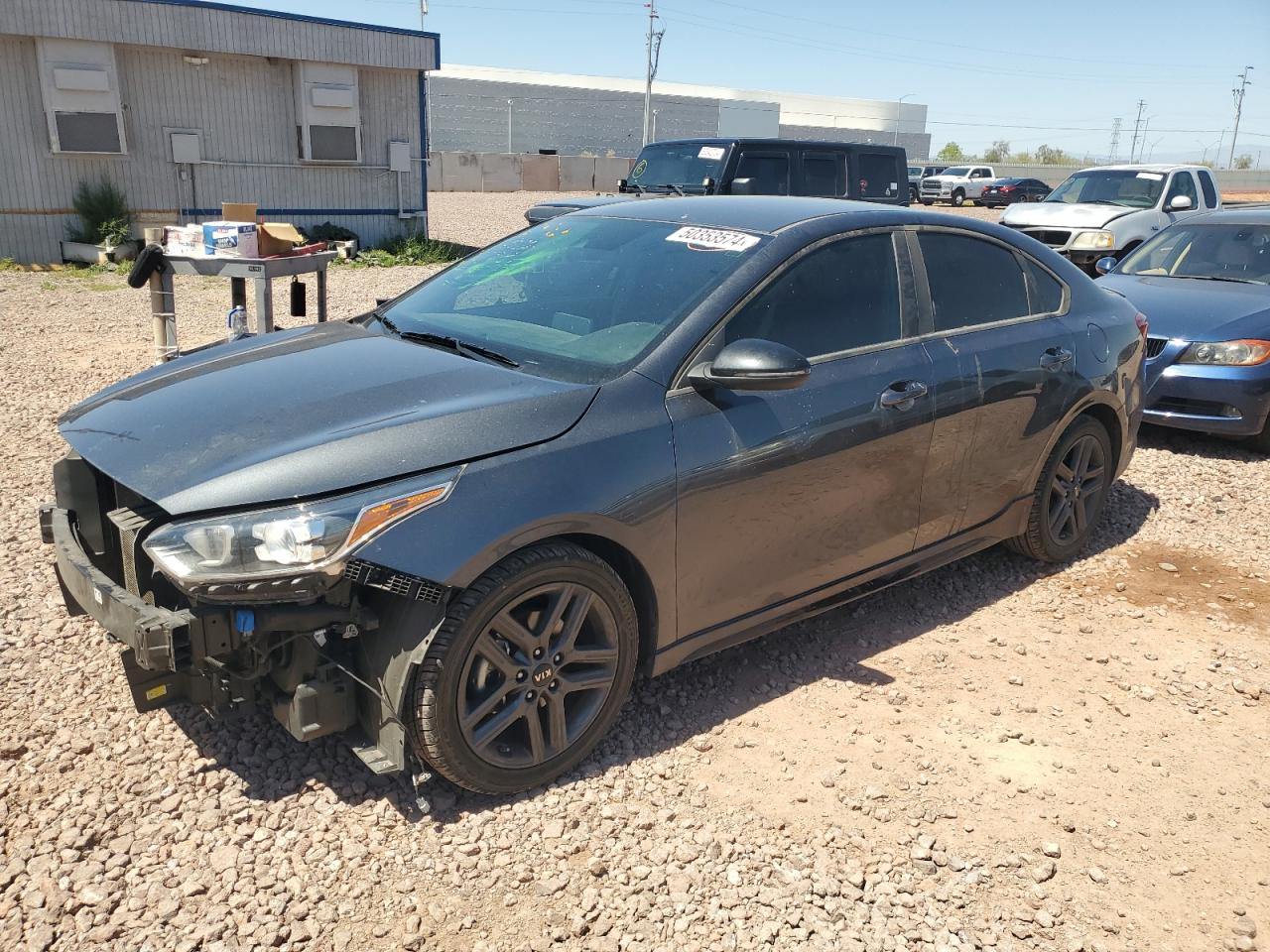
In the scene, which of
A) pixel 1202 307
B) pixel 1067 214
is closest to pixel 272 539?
pixel 1202 307

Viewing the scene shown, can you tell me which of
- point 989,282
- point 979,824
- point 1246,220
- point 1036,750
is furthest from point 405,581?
point 1246,220

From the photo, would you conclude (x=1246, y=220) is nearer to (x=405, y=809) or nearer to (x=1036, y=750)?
(x=1036, y=750)

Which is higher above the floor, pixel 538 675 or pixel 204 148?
pixel 204 148

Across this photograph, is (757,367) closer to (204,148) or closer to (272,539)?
(272,539)

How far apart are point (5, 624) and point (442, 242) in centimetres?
1687

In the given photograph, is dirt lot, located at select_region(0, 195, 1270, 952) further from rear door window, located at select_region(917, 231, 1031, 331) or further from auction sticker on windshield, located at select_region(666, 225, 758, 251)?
auction sticker on windshield, located at select_region(666, 225, 758, 251)

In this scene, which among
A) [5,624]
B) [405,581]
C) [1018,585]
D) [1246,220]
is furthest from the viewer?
[1246,220]

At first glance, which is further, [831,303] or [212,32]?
[212,32]

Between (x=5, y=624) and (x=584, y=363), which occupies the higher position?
(x=584, y=363)

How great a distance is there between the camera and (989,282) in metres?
4.54

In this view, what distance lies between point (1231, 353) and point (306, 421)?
669 centimetres

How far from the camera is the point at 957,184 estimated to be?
138ft

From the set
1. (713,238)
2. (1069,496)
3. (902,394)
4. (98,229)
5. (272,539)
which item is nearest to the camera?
(272,539)

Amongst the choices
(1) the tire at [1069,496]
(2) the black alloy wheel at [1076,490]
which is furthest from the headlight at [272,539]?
(2) the black alloy wheel at [1076,490]
